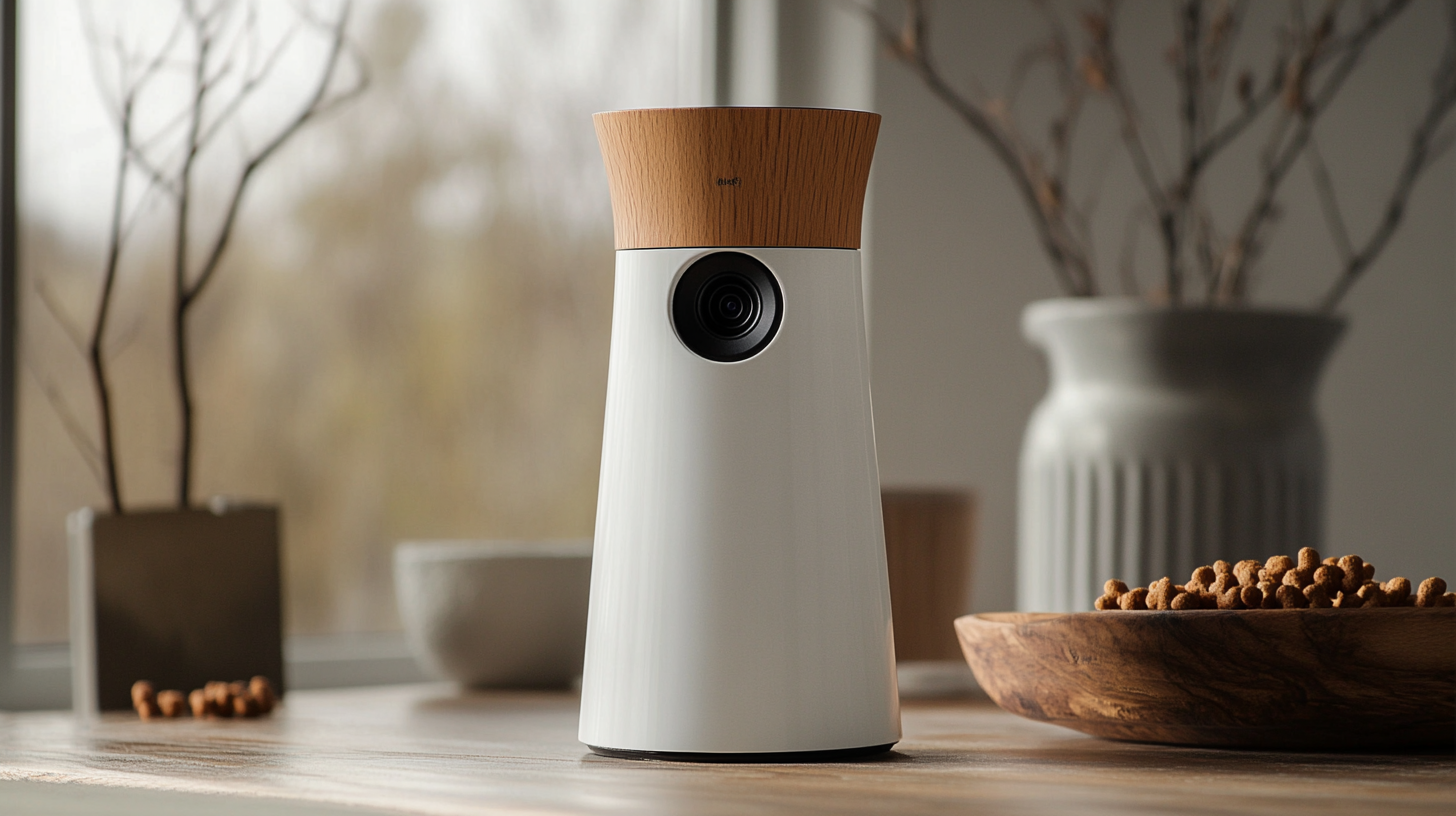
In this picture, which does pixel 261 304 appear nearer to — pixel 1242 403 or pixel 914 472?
pixel 914 472

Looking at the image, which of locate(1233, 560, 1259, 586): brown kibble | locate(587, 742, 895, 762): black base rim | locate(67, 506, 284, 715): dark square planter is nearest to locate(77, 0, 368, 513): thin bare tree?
locate(67, 506, 284, 715): dark square planter

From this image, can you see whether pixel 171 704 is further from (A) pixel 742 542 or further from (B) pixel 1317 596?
(B) pixel 1317 596

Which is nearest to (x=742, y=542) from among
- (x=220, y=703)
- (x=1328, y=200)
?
(x=220, y=703)

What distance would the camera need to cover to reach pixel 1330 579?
638 millimetres

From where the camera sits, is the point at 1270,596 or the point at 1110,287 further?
the point at 1110,287

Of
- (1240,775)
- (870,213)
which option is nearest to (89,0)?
(870,213)

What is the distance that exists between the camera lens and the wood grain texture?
21.7 inches

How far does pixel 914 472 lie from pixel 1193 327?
20.3 inches

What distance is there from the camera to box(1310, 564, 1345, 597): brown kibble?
636 mm

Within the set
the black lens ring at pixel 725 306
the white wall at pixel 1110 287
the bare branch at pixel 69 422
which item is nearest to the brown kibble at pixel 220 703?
the bare branch at pixel 69 422

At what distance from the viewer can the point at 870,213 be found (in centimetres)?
154

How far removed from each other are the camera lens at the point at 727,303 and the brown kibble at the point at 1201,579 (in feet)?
0.80

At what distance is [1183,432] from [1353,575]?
0.45 m

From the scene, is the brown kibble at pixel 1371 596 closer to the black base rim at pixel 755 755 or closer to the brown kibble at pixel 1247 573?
the brown kibble at pixel 1247 573
